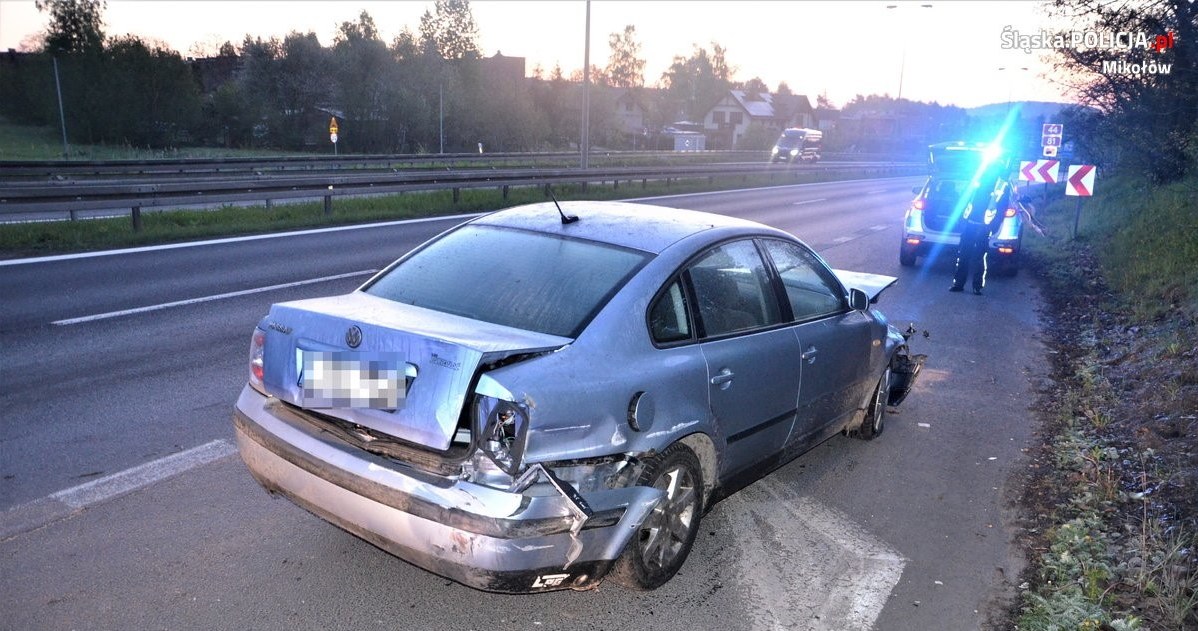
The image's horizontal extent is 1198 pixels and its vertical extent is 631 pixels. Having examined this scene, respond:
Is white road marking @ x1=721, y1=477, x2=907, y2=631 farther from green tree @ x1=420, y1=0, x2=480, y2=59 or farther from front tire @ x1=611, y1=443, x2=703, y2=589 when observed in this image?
green tree @ x1=420, y1=0, x2=480, y2=59

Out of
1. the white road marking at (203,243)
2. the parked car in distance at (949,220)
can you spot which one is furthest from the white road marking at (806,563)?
the parked car in distance at (949,220)

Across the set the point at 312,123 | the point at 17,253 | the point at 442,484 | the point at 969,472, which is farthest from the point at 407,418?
the point at 312,123

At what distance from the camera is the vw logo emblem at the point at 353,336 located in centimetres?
336

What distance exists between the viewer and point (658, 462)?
11.6ft

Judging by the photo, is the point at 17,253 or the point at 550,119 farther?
the point at 550,119

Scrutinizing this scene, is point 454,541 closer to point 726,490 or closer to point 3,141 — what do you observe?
point 726,490

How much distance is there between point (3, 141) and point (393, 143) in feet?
66.8

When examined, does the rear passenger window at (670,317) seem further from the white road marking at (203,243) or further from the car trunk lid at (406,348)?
the white road marking at (203,243)

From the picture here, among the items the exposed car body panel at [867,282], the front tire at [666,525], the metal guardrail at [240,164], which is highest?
the exposed car body panel at [867,282]

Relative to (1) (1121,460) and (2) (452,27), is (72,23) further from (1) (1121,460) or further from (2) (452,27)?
(1) (1121,460)

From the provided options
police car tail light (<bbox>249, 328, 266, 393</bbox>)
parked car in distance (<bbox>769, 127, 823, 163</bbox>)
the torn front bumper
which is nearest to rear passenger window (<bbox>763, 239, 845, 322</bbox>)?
the torn front bumper

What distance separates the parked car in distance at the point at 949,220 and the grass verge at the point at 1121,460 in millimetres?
1745

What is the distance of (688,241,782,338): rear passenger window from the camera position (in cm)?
407

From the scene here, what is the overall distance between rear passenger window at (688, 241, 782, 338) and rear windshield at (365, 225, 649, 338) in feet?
1.17
